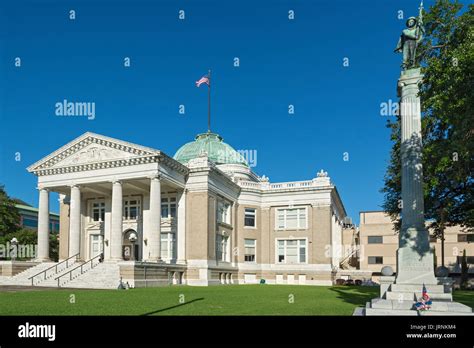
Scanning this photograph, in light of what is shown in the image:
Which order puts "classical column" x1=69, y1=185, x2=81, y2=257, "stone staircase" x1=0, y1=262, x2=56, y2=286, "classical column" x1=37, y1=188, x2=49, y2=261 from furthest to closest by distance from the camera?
"classical column" x1=37, y1=188, x2=49, y2=261 → "classical column" x1=69, y1=185, x2=81, y2=257 → "stone staircase" x1=0, y1=262, x2=56, y2=286

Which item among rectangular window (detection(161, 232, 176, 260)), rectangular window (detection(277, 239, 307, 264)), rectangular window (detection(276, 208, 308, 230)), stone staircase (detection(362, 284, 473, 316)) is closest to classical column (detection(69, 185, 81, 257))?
rectangular window (detection(161, 232, 176, 260))

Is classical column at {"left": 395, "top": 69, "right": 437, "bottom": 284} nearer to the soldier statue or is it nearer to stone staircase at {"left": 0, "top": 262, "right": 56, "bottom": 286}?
the soldier statue

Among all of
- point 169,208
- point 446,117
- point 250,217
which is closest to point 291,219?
point 250,217

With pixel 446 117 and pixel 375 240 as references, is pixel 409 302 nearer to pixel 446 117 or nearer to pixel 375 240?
pixel 446 117

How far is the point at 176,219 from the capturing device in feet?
157

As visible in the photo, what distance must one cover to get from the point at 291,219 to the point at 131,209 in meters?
19.0

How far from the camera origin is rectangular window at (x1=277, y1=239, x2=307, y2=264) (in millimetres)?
54312

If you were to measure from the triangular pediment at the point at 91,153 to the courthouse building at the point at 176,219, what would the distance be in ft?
0.34

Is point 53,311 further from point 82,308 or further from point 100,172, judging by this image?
point 100,172
